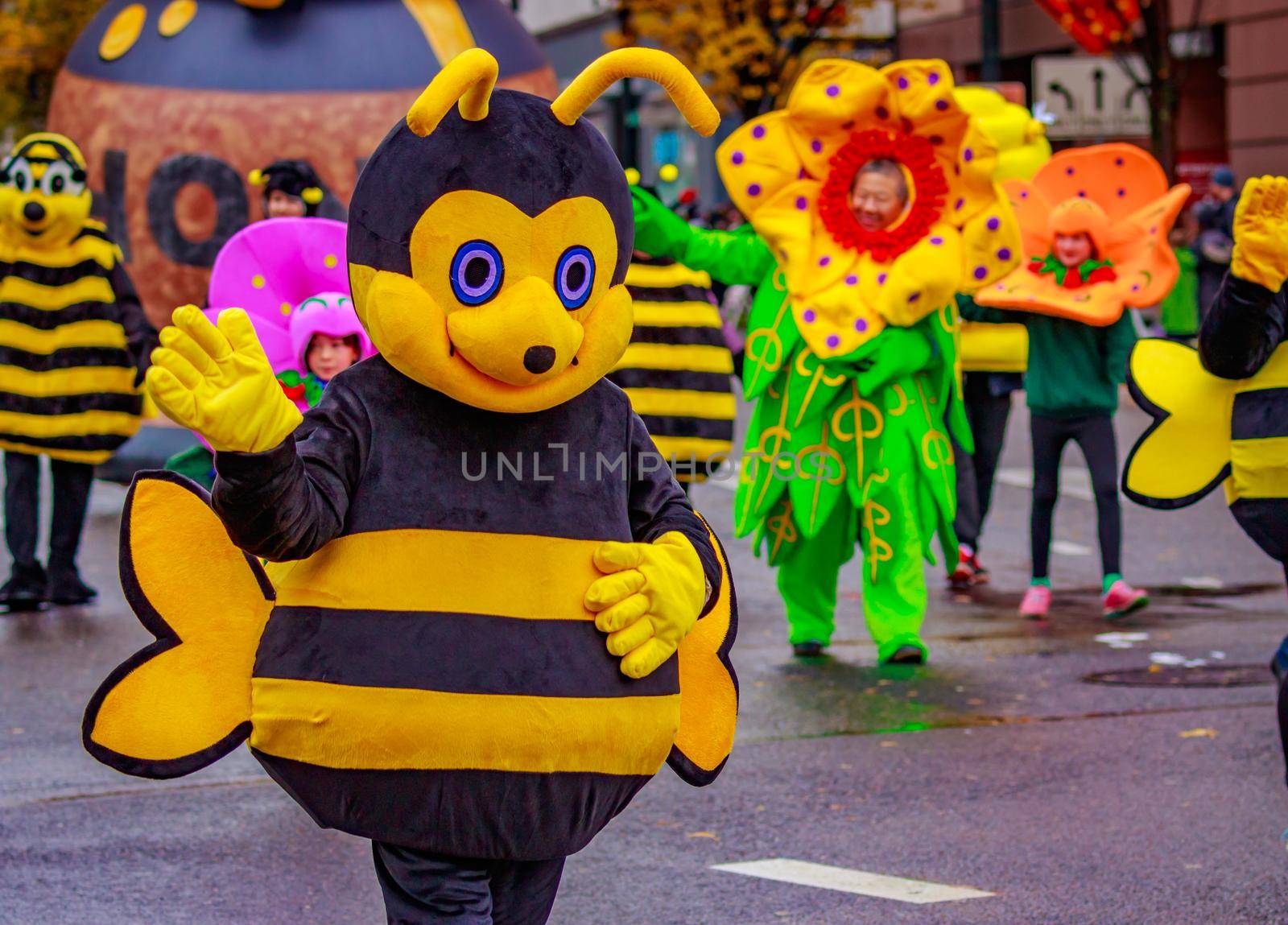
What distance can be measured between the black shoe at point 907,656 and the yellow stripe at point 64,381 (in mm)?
3660

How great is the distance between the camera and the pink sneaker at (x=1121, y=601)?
8719 millimetres

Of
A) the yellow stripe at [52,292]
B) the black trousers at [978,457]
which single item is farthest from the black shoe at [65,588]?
the black trousers at [978,457]

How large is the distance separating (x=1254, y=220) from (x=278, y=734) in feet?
8.99

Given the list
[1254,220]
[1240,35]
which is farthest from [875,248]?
[1240,35]

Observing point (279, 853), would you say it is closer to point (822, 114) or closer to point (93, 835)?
point (93, 835)

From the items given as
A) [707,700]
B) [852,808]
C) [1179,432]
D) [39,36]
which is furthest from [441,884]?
[39,36]

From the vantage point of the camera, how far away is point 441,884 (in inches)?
134

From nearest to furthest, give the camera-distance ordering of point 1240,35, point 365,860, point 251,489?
point 251,489
point 365,860
point 1240,35

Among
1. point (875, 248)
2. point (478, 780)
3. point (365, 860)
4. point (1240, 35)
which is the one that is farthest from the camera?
point (1240, 35)

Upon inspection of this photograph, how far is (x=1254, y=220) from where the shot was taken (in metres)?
4.84

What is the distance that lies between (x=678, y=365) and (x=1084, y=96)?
1225 cm

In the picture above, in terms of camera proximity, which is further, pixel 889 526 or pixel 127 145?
pixel 127 145

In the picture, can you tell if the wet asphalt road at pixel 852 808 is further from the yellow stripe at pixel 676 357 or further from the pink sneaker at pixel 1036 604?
the yellow stripe at pixel 676 357

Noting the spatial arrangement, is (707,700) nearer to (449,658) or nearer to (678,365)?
(449,658)
